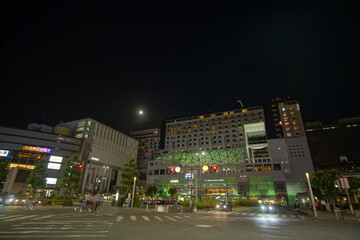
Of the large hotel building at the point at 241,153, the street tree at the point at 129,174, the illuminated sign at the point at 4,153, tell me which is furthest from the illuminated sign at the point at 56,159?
the street tree at the point at 129,174

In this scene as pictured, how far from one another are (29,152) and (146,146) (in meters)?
82.2

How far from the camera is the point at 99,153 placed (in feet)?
344

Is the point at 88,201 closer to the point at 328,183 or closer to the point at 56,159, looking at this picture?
the point at 328,183

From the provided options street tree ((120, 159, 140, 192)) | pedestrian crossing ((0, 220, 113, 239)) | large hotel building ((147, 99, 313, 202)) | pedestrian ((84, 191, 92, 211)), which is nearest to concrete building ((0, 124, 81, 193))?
large hotel building ((147, 99, 313, 202))

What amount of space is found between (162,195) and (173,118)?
59197mm

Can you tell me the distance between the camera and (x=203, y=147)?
403 feet

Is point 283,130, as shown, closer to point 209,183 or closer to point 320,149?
point 320,149

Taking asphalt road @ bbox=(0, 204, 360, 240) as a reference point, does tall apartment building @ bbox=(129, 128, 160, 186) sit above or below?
above

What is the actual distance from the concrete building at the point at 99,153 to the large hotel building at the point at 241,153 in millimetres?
21890

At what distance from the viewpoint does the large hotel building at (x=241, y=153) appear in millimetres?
91125

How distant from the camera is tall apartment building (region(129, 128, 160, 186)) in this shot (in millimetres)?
148250

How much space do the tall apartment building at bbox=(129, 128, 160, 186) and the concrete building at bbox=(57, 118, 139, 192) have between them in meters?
28.5

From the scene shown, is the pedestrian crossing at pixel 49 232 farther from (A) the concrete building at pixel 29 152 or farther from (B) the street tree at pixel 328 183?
(A) the concrete building at pixel 29 152

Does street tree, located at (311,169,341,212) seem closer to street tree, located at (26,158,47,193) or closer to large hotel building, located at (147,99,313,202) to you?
large hotel building, located at (147,99,313,202)
